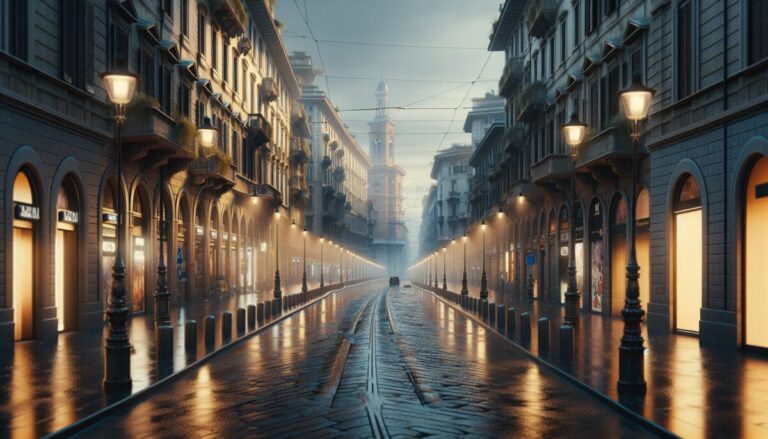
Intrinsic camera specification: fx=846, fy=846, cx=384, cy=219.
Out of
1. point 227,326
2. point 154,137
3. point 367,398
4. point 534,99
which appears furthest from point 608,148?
point 367,398

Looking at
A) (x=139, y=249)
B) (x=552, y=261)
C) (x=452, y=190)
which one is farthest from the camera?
(x=452, y=190)

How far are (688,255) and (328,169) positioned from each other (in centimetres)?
7924

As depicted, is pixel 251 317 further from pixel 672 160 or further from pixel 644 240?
pixel 672 160

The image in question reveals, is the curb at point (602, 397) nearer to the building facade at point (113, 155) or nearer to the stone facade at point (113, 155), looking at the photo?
the building facade at point (113, 155)

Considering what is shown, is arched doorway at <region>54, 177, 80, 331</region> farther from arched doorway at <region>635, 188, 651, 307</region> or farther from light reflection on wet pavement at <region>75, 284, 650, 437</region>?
arched doorway at <region>635, 188, 651, 307</region>

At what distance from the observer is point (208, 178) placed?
38844 mm

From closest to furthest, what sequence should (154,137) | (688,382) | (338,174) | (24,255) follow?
(688,382), (24,255), (154,137), (338,174)

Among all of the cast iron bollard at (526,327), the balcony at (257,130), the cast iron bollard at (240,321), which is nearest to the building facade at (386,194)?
the balcony at (257,130)

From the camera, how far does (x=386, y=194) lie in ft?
600

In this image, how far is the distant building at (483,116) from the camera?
104m

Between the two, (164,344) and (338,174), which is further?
(338,174)

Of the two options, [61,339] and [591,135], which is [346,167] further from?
[61,339]

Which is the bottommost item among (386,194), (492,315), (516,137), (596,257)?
(492,315)

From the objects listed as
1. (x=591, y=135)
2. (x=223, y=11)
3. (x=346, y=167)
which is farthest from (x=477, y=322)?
(x=346, y=167)
